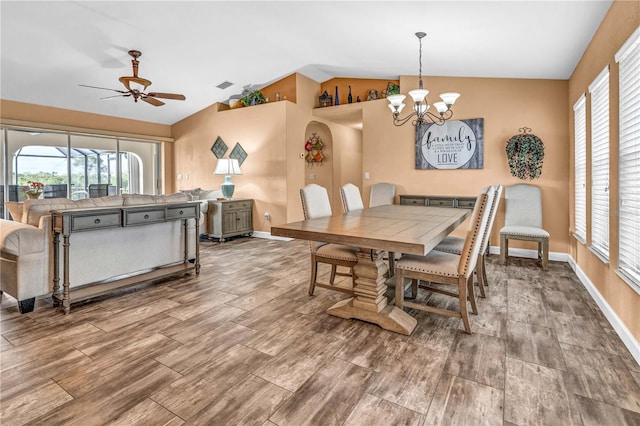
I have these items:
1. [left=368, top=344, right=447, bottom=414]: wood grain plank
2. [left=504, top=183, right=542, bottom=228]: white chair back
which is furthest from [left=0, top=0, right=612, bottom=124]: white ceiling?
[left=368, top=344, right=447, bottom=414]: wood grain plank

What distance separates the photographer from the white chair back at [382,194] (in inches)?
217

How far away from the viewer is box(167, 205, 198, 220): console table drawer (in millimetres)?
3520

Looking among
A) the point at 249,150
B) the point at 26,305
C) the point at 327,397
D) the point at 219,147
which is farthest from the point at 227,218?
the point at 327,397

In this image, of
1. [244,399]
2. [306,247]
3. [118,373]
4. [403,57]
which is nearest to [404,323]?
[244,399]

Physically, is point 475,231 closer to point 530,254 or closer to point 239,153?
point 530,254

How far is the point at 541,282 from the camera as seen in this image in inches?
143

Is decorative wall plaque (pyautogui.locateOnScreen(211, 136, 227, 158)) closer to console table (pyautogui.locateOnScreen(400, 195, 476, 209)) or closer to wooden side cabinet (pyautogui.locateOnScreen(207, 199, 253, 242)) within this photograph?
wooden side cabinet (pyautogui.locateOnScreen(207, 199, 253, 242))

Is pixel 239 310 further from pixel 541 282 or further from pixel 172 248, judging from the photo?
pixel 541 282

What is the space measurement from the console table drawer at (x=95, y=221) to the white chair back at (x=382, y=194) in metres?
3.71

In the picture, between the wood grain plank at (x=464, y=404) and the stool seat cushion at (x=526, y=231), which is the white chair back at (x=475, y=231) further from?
the stool seat cushion at (x=526, y=231)

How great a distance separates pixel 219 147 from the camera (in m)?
6.92

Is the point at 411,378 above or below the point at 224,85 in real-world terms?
below

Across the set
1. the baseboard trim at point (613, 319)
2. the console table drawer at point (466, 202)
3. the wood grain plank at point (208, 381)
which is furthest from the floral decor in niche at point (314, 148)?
the wood grain plank at point (208, 381)

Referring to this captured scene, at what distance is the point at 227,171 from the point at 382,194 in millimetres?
2813
